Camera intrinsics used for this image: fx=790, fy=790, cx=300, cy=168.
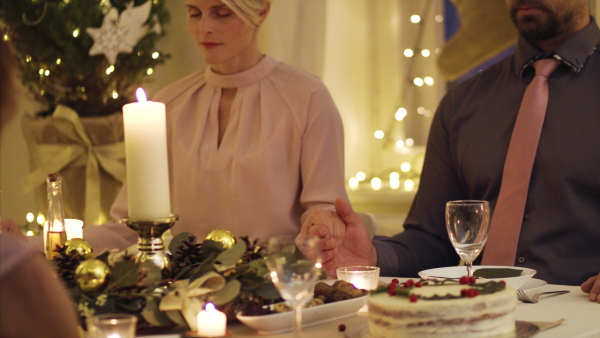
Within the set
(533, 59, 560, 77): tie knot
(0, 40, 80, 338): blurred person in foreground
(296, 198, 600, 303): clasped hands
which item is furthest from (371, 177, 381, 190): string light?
(0, 40, 80, 338): blurred person in foreground

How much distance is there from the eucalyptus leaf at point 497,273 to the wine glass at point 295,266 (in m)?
0.52

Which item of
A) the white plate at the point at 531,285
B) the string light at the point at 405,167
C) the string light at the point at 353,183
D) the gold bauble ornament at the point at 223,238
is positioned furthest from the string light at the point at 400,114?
the gold bauble ornament at the point at 223,238

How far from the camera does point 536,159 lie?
1959mm

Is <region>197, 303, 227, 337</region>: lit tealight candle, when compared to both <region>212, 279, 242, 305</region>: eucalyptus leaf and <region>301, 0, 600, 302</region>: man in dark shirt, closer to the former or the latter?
<region>212, 279, 242, 305</region>: eucalyptus leaf

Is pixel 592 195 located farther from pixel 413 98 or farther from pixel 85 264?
pixel 413 98

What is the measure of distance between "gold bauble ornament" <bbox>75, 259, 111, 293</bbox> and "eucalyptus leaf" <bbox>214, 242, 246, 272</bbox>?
161 mm

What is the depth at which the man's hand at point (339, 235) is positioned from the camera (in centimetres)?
161

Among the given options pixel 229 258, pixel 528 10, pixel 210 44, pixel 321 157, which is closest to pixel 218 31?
pixel 210 44

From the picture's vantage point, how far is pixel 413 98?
335 centimetres

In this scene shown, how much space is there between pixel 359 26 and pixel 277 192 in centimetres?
143

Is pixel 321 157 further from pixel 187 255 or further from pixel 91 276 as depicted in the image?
pixel 91 276

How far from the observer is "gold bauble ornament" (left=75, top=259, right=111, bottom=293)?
3.71 ft

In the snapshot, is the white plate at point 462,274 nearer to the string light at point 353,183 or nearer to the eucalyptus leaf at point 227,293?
the eucalyptus leaf at point 227,293

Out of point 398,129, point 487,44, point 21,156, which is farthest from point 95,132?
point 487,44
